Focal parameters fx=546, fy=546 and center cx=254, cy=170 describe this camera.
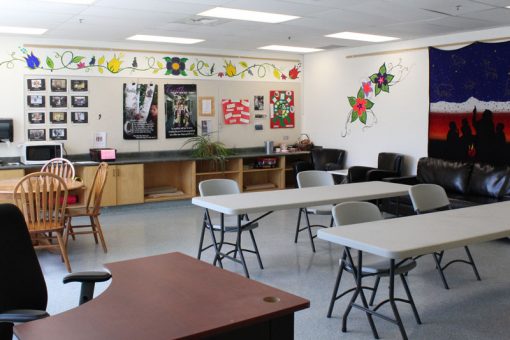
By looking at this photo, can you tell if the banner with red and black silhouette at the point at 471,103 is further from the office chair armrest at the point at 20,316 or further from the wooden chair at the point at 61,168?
the office chair armrest at the point at 20,316

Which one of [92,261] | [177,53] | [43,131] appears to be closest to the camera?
[92,261]

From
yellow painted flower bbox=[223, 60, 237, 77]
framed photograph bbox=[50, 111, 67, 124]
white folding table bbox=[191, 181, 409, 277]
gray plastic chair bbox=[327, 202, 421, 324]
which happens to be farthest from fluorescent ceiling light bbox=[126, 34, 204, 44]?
gray plastic chair bbox=[327, 202, 421, 324]

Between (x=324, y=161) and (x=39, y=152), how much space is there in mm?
4627

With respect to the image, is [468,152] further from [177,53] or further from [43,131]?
[43,131]

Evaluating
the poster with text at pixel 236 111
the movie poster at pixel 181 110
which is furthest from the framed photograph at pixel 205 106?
the poster with text at pixel 236 111

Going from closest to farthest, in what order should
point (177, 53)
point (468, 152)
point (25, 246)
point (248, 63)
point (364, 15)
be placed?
1. point (25, 246)
2. point (364, 15)
3. point (468, 152)
4. point (177, 53)
5. point (248, 63)

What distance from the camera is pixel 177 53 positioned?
8938 millimetres

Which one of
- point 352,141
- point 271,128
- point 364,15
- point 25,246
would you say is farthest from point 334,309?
point 271,128

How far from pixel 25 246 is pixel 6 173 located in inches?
212

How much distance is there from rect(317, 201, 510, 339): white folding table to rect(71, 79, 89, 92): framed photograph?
5668 mm

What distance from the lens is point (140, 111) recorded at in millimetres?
8695

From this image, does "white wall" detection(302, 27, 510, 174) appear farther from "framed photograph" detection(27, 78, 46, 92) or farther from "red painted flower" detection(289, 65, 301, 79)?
"framed photograph" detection(27, 78, 46, 92)

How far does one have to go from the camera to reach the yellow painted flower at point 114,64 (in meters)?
8.40

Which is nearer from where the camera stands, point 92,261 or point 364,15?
point 92,261
